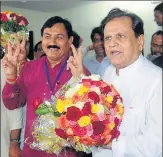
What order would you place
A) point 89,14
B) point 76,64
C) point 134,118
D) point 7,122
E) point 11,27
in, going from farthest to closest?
point 89,14
point 11,27
point 7,122
point 76,64
point 134,118

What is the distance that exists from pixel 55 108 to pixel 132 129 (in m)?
0.34

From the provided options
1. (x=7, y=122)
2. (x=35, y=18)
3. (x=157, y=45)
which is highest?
(x=35, y=18)

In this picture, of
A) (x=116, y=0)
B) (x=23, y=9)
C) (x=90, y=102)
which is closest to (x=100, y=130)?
(x=90, y=102)

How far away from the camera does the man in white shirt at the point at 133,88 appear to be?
138cm

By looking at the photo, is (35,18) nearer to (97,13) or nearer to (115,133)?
(97,13)

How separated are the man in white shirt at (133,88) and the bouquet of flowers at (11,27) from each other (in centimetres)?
105

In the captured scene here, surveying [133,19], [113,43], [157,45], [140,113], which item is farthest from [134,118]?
[157,45]

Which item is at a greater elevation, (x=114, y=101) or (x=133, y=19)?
(x=133, y=19)

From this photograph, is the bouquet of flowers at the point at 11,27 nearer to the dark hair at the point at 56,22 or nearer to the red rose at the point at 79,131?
the dark hair at the point at 56,22

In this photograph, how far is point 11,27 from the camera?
2.58 meters

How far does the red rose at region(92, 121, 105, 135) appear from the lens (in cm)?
136

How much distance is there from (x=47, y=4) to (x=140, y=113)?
6.41 meters

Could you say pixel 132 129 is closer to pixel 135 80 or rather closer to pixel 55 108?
pixel 135 80

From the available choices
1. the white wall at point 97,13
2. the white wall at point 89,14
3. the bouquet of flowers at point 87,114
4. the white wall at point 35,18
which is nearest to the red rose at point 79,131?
the bouquet of flowers at point 87,114
